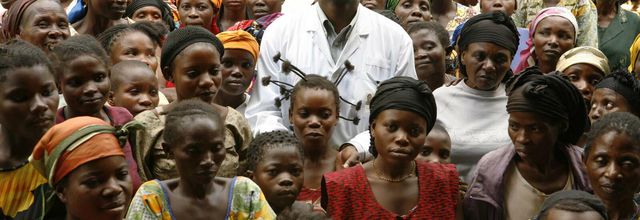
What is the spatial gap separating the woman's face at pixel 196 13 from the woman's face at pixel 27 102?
3565 millimetres

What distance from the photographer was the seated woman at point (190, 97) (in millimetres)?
6180

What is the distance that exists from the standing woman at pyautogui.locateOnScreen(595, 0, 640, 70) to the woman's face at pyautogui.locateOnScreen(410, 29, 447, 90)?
207 cm

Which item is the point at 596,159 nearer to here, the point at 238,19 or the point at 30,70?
the point at 30,70

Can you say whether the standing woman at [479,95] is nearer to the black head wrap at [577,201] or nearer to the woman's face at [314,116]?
the woman's face at [314,116]

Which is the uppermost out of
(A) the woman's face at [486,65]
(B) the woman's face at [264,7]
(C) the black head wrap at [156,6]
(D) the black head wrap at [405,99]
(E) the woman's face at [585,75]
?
(D) the black head wrap at [405,99]

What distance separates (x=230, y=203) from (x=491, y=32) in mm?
2432

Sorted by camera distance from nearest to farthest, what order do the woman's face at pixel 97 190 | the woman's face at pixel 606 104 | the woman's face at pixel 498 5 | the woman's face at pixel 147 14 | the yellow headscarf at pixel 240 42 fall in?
the woman's face at pixel 97 190 → the woman's face at pixel 606 104 → the yellow headscarf at pixel 240 42 → the woman's face at pixel 147 14 → the woman's face at pixel 498 5

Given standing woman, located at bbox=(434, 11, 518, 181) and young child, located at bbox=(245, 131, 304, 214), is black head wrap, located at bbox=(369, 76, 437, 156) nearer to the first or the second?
young child, located at bbox=(245, 131, 304, 214)

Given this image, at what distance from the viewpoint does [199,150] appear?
555 cm

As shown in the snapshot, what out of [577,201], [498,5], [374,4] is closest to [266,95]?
[577,201]

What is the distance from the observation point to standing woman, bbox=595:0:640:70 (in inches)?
382

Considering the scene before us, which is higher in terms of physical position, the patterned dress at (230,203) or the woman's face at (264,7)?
the patterned dress at (230,203)

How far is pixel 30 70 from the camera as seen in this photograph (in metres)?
5.59

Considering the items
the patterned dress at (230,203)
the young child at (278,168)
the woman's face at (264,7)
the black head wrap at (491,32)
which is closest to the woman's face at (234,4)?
the woman's face at (264,7)
